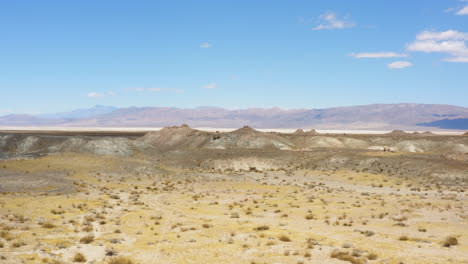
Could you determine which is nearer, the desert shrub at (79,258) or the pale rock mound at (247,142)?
the desert shrub at (79,258)

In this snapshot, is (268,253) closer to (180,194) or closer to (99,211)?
(99,211)

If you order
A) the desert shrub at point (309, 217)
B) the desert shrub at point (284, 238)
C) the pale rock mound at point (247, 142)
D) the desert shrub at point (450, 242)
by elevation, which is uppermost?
the pale rock mound at point (247, 142)

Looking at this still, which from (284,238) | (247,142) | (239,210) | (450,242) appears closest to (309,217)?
(239,210)

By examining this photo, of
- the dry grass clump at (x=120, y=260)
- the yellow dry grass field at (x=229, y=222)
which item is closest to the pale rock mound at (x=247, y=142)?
the yellow dry grass field at (x=229, y=222)

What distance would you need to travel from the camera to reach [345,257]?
17.7 meters

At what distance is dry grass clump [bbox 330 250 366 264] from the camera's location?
1723cm

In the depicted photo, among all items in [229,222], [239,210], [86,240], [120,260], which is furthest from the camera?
[239,210]

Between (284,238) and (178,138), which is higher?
(178,138)

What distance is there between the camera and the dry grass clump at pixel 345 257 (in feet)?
56.5

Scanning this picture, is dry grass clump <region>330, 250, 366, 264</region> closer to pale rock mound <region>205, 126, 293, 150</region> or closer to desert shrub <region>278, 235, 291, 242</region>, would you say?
desert shrub <region>278, 235, 291, 242</region>

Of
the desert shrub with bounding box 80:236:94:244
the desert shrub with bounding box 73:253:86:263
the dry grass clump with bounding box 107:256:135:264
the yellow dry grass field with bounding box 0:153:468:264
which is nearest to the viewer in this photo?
the dry grass clump with bounding box 107:256:135:264

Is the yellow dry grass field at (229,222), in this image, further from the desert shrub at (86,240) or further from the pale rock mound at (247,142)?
the pale rock mound at (247,142)

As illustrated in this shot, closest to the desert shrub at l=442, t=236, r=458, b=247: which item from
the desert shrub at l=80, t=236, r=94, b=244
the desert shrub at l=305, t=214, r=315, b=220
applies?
the desert shrub at l=305, t=214, r=315, b=220

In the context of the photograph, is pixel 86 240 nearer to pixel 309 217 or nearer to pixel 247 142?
pixel 309 217
